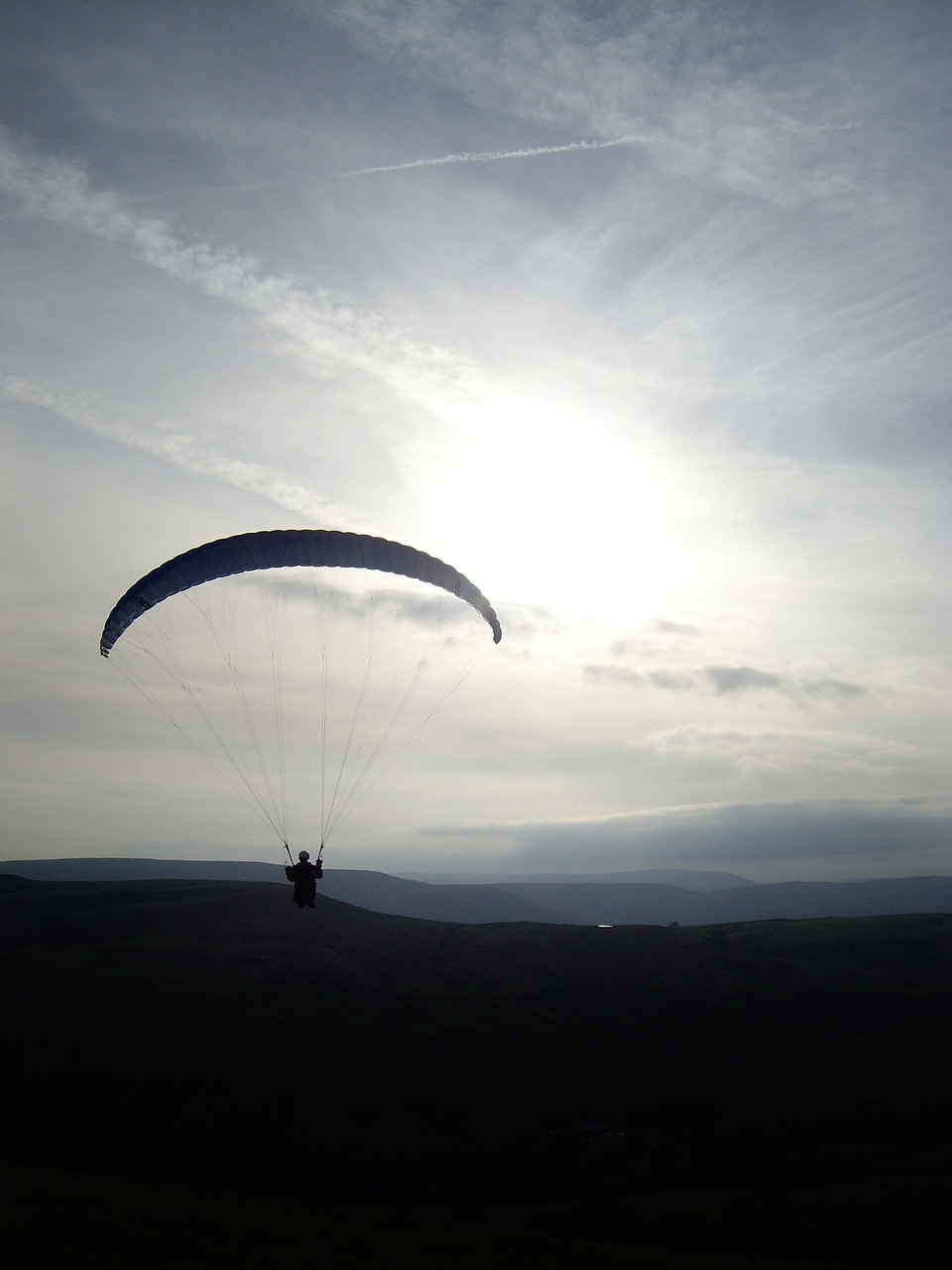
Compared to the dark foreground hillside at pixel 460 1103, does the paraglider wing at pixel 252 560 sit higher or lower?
higher

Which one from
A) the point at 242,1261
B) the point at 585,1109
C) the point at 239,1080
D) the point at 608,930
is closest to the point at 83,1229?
the point at 242,1261

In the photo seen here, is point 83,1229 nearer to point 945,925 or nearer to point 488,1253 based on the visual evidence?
point 488,1253

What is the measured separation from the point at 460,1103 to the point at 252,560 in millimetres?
44207

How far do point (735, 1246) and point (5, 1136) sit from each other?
3661 centimetres

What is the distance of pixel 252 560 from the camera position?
2950 centimetres

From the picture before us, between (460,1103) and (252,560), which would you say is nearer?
(252,560)

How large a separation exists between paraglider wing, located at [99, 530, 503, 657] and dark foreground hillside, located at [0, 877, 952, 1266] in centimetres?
1931

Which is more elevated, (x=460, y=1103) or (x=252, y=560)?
(x=252, y=560)

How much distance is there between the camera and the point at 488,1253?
29562 mm

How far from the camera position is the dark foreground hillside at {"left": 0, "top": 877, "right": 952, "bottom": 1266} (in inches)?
1337

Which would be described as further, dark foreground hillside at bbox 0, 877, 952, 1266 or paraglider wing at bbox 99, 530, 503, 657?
dark foreground hillside at bbox 0, 877, 952, 1266

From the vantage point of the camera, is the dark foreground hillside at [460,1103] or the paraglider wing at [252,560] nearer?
the paraglider wing at [252,560]

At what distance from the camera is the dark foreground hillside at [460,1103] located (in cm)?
3397

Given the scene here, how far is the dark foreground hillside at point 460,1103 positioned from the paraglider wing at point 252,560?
1931 cm
